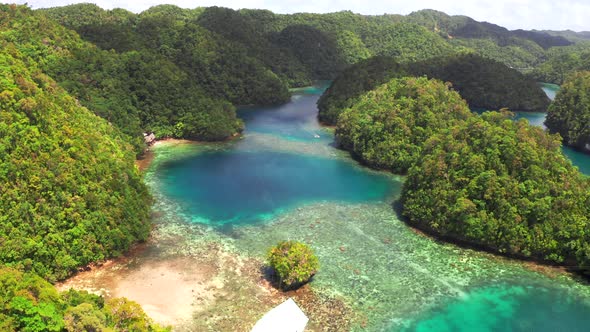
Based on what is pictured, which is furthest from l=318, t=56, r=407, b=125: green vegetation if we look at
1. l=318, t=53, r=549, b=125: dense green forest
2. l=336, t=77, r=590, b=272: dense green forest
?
l=336, t=77, r=590, b=272: dense green forest

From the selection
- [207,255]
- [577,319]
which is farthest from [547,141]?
[207,255]

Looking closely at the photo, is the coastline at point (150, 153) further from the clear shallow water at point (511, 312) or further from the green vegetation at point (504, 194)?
the clear shallow water at point (511, 312)

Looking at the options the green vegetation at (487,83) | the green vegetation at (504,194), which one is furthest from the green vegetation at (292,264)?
the green vegetation at (487,83)

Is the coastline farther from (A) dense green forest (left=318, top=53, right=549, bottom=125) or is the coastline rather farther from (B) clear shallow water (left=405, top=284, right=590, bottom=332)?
(B) clear shallow water (left=405, top=284, right=590, bottom=332)

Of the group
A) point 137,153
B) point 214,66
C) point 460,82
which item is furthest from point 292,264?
point 460,82

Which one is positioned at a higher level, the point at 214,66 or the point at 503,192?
the point at 214,66

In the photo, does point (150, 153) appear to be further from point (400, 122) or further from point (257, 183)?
point (400, 122)
